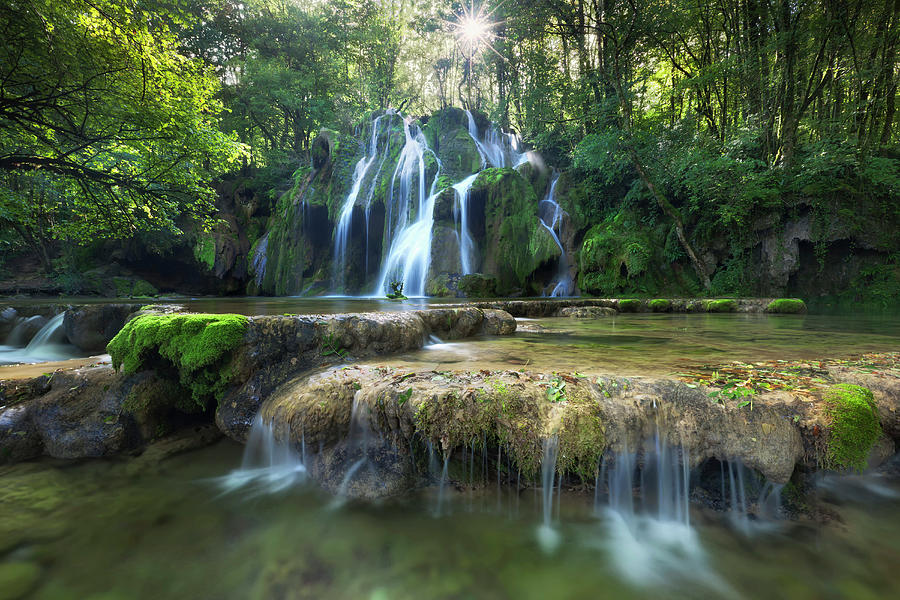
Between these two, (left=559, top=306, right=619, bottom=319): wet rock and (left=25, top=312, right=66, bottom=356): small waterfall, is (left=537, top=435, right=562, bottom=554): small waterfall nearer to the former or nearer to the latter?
(left=559, top=306, right=619, bottom=319): wet rock

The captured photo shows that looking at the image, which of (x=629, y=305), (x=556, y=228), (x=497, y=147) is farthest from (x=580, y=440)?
(x=497, y=147)

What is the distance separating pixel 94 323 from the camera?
19.8 feet

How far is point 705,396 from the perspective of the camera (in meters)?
2.03

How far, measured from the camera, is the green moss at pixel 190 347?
3.26m

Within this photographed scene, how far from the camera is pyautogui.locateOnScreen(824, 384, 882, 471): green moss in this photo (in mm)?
1788

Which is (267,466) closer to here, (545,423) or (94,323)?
(545,423)

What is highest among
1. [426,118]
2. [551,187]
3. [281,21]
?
[281,21]

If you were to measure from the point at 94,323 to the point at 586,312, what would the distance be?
1054cm

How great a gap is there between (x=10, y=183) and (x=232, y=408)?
52.1 feet

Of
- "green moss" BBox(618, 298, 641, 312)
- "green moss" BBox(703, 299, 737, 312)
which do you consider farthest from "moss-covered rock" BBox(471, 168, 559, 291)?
"green moss" BBox(703, 299, 737, 312)

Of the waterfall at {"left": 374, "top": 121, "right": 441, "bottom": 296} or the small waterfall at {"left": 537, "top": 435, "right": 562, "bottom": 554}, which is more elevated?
the waterfall at {"left": 374, "top": 121, "right": 441, "bottom": 296}

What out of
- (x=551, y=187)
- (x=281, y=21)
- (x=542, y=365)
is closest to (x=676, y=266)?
(x=551, y=187)

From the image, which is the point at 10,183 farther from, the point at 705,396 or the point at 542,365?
the point at 705,396

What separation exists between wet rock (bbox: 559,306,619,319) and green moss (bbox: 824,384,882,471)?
659 cm
